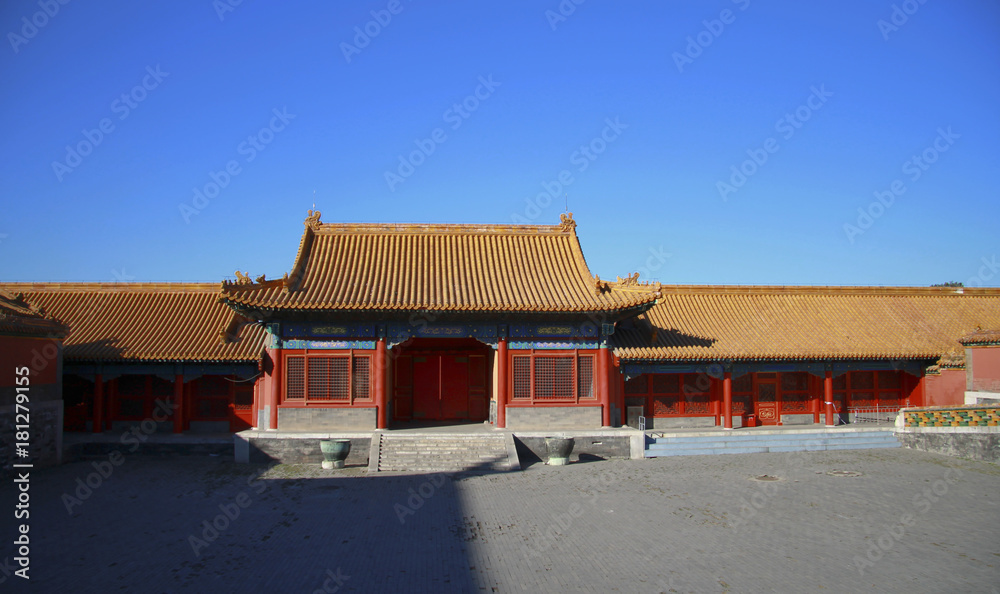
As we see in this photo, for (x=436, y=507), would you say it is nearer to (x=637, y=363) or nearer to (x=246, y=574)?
(x=246, y=574)

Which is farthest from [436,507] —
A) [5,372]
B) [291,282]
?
[5,372]

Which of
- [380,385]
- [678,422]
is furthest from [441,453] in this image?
[678,422]

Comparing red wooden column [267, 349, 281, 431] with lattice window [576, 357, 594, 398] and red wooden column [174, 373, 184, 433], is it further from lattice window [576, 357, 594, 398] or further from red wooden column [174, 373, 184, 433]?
lattice window [576, 357, 594, 398]

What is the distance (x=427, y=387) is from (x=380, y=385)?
358 cm

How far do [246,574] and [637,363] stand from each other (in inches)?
552

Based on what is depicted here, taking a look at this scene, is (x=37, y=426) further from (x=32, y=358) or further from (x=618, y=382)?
(x=618, y=382)

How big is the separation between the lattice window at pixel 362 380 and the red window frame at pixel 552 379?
416cm

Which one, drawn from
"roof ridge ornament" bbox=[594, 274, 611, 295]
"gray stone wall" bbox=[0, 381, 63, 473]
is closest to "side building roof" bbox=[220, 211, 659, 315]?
"roof ridge ornament" bbox=[594, 274, 611, 295]

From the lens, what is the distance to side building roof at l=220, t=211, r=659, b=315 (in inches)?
731

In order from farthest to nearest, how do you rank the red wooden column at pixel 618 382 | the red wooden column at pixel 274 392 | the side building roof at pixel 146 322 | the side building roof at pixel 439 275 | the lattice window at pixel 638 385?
the lattice window at pixel 638 385, the red wooden column at pixel 618 382, the side building roof at pixel 146 322, the red wooden column at pixel 274 392, the side building roof at pixel 439 275

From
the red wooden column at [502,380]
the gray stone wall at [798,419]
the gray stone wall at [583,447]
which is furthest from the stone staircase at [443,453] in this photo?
the gray stone wall at [798,419]

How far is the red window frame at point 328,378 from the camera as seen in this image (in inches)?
760

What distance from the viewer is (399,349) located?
22219 millimetres

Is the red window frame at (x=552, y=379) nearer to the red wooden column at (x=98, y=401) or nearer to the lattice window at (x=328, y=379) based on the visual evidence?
the lattice window at (x=328, y=379)
